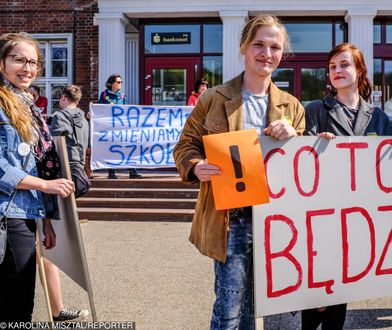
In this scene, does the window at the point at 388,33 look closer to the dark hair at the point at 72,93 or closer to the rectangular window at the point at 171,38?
the rectangular window at the point at 171,38

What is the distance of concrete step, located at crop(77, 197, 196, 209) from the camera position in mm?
9102

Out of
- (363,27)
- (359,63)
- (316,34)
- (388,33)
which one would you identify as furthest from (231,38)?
(359,63)

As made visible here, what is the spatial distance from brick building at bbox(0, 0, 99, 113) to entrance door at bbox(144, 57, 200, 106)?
1419 millimetres

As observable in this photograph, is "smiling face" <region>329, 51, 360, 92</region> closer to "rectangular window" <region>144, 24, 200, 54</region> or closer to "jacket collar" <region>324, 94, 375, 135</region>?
"jacket collar" <region>324, 94, 375, 135</region>

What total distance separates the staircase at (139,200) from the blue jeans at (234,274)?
238 inches

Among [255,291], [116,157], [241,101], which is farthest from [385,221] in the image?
[116,157]

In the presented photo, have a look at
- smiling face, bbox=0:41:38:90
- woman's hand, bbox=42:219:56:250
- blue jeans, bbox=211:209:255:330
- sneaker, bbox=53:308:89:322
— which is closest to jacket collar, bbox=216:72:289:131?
blue jeans, bbox=211:209:255:330

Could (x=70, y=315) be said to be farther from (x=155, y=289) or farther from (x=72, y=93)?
(x=72, y=93)

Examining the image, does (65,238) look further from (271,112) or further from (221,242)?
(271,112)

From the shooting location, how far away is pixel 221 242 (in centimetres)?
254

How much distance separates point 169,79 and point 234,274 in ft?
38.4

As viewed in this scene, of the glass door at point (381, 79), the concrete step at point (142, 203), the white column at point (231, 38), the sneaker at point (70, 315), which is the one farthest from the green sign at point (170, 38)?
the sneaker at point (70, 315)

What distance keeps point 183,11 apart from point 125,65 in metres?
2.15

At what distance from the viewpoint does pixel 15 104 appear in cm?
266
